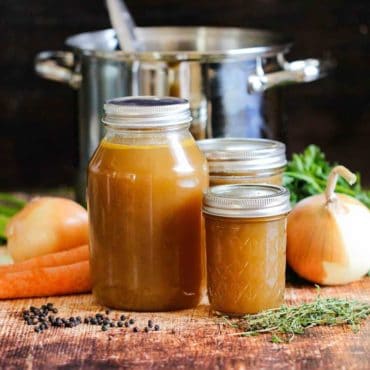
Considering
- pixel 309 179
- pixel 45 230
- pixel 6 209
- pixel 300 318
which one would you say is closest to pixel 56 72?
pixel 6 209

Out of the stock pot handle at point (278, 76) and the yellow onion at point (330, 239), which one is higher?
the stock pot handle at point (278, 76)

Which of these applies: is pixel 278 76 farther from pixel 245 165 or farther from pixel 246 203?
pixel 246 203

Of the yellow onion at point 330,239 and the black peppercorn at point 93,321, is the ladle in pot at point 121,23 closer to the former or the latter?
the yellow onion at point 330,239

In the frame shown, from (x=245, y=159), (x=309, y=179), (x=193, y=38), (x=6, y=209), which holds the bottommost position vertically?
(x=6, y=209)

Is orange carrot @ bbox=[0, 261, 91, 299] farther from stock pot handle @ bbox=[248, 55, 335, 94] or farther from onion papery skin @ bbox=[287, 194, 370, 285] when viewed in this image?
stock pot handle @ bbox=[248, 55, 335, 94]

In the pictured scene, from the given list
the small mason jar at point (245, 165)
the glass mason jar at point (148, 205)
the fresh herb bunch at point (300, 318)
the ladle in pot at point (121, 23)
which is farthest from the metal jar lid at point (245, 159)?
the ladle in pot at point (121, 23)

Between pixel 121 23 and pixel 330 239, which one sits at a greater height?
pixel 121 23
